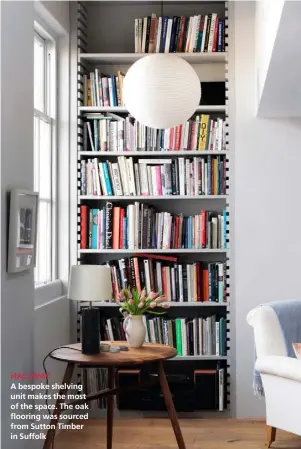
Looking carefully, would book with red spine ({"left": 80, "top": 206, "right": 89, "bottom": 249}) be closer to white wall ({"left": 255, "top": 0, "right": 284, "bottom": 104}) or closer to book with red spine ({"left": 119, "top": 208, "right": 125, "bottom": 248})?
book with red spine ({"left": 119, "top": 208, "right": 125, "bottom": 248})

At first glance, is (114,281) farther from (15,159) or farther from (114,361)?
(15,159)

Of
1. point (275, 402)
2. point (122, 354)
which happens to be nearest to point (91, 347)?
point (122, 354)

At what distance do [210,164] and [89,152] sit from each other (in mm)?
808

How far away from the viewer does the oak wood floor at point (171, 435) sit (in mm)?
4711

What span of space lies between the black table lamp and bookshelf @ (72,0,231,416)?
1.34 metres

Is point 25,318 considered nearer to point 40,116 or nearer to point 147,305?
point 147,305

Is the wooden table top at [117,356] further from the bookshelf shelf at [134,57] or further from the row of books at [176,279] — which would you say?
the bookshelf shelf at [134,57]

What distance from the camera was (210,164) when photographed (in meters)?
5.34

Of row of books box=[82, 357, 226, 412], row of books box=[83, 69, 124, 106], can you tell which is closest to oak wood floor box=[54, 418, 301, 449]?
row of books box=[82, 357, 226, 412]

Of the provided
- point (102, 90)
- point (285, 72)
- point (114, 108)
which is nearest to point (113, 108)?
point (114, 108)

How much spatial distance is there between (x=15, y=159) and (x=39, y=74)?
4.66 feet

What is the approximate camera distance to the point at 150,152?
5324 mm

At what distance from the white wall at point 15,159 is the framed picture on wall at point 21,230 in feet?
0.13

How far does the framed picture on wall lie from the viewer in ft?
11.9
